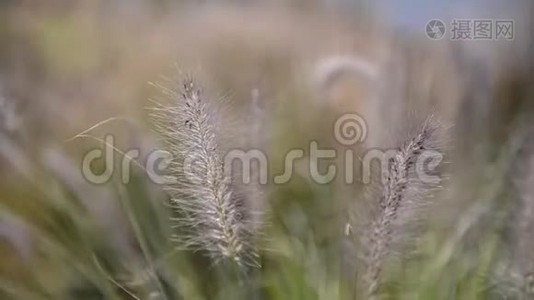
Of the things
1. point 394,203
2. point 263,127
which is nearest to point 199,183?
point 263,127

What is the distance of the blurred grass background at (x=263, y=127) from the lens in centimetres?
83

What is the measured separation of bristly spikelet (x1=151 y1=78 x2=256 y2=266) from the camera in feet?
2.66

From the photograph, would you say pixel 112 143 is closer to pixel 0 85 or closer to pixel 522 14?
pixel 0 85

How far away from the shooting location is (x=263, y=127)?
2.80 ft

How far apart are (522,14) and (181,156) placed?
476mm

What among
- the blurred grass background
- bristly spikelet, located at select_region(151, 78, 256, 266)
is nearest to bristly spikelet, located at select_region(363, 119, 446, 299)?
the blurred grass background

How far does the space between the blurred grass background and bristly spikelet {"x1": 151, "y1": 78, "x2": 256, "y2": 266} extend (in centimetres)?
2

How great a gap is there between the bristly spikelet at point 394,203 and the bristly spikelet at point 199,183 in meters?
0.15

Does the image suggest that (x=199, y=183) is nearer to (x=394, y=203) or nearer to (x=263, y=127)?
(x=263, y=127)

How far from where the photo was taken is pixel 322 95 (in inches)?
33.8

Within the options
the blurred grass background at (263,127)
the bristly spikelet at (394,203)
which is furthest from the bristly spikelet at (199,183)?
the bristly spikelet at (394,203)

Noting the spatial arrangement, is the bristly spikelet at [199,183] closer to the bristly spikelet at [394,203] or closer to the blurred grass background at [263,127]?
the blurred grass background at [263,127]

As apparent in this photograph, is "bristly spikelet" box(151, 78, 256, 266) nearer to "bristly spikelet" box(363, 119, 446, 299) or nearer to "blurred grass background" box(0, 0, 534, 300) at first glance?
"blurred grass background" box(0, 0, 534, 300)

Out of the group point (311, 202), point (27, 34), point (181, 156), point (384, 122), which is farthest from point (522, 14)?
point (27, 34)
